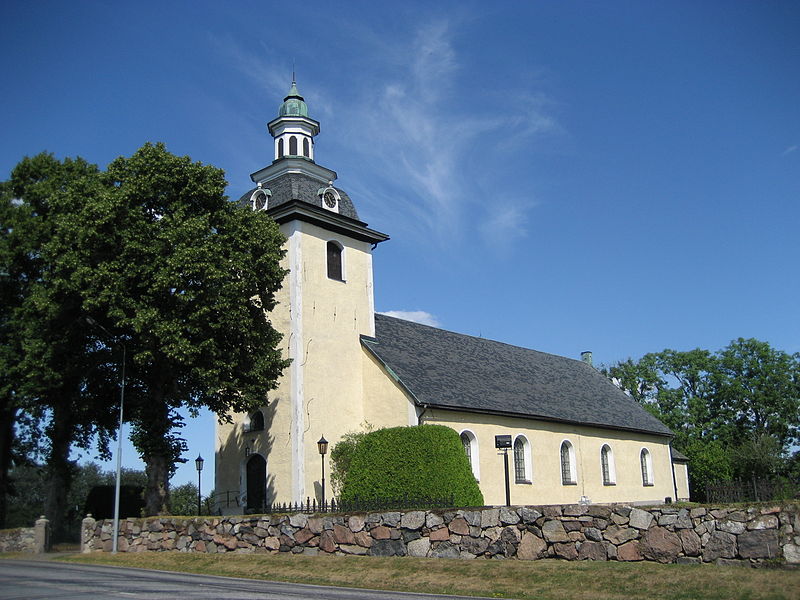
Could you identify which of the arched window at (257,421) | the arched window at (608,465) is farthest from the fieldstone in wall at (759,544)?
the arched window at (608,465)

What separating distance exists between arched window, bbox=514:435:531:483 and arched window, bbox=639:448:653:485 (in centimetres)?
1221

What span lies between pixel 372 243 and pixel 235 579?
1806 cm

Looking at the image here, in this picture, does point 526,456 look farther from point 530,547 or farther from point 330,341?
point 530,547

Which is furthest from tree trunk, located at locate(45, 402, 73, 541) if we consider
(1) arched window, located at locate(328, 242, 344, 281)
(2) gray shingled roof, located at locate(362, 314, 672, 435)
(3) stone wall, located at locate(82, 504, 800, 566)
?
(2) gray shingled roof, located at locate(362, 314, 672, 435)

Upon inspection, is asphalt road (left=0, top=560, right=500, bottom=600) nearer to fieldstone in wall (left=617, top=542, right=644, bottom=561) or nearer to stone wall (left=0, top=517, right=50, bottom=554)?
fieldstone in wall (left=617, top=542, right=644, bottom=561)

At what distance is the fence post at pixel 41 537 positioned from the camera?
2383 centimetres

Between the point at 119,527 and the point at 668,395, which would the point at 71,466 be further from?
the point at 668,395

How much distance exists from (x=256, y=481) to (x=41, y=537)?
24.4 ft

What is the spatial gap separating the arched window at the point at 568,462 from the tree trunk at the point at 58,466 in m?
21.4

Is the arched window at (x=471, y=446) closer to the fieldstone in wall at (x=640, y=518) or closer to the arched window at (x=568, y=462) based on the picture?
the arched window at (x=568, y=462)

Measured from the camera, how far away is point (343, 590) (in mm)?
12992

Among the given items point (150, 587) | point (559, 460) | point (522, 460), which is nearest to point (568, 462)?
point (559, 460)

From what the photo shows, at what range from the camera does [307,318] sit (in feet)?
89.4

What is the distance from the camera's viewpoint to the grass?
37.2 feet
